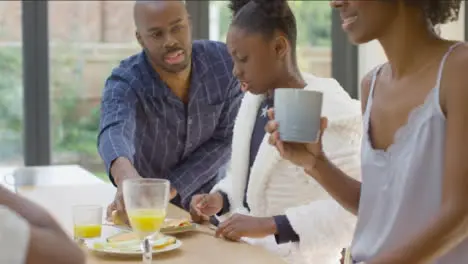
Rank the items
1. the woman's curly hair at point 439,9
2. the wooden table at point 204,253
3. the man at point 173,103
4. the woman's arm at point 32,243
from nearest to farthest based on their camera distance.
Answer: the woman's arm at point 32,243, the woman's curly hair at point 439,9, the wooden table at point 204,253, the man at point 173,103

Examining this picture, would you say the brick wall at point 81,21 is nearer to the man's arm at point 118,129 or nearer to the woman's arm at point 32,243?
the man's arm at point 118,129

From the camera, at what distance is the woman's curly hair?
1347 millimetres

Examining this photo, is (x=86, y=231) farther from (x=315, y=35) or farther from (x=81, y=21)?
(x=315, y=35)

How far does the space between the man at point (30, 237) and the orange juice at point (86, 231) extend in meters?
0.79

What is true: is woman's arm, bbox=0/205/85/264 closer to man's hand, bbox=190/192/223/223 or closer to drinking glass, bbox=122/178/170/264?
drinking glass, bbox=122/178/170/264

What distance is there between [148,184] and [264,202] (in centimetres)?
43

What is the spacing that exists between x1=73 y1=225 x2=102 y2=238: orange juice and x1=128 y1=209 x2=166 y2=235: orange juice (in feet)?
0.85

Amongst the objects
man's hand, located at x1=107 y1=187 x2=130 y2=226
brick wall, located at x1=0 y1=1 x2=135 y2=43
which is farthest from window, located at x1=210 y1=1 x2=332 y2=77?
man's hand, located at x1=107 y1=187 x2=130 y2=226

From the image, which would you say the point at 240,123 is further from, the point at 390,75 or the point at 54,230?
the point at 54,230

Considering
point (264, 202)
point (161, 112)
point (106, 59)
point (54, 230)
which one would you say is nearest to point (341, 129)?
point (264, 202)

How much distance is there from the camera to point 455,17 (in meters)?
1.42

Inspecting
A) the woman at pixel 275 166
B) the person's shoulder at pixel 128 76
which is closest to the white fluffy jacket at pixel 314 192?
the woman at pixel 275 166

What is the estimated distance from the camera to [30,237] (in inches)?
34.9

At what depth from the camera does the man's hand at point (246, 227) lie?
5.79 feet
